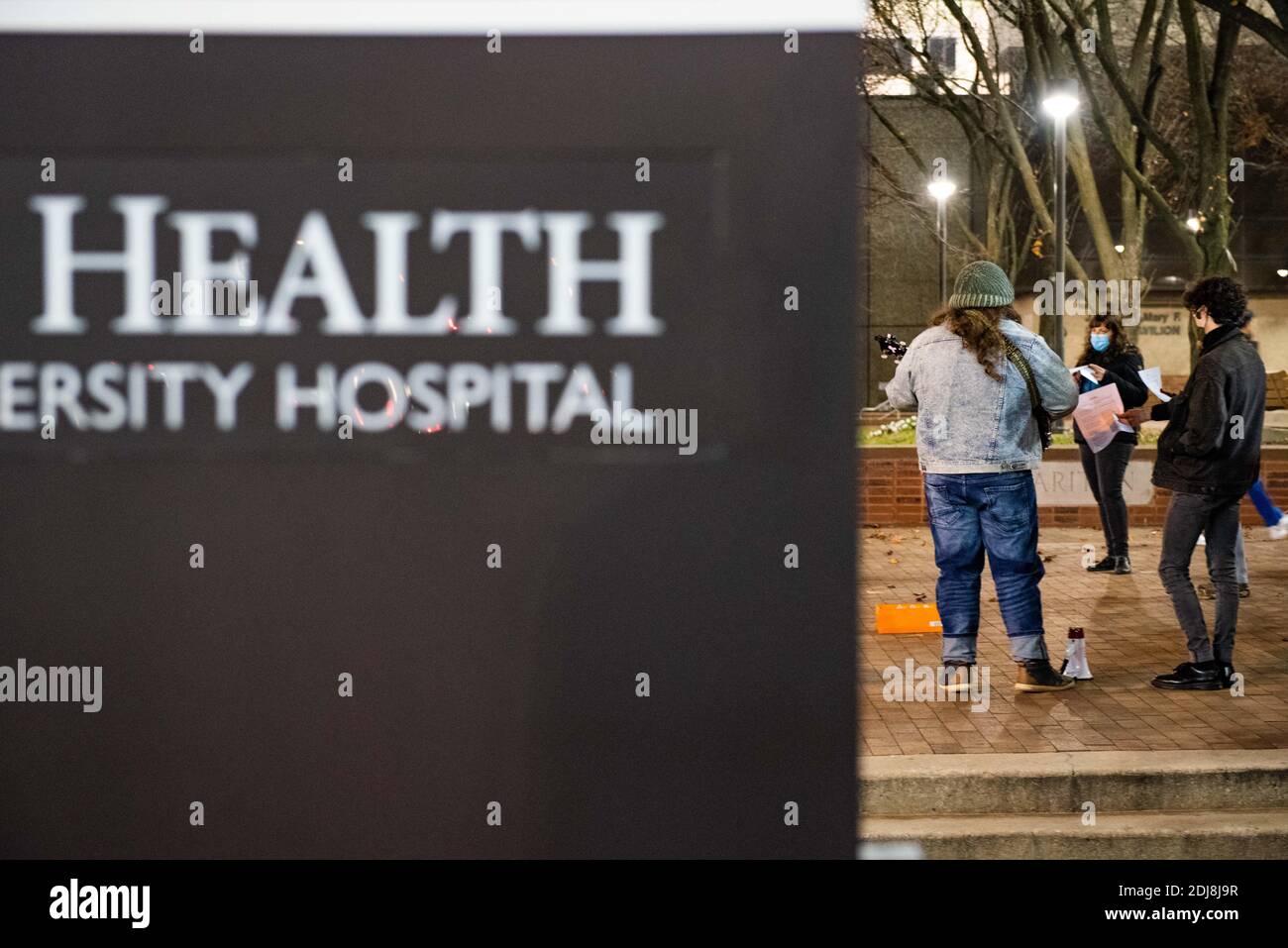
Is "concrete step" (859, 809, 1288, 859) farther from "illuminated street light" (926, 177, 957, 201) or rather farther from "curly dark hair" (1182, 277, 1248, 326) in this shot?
"illuminated street light" (926, 177, 957, 201)

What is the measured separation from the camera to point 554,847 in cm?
266

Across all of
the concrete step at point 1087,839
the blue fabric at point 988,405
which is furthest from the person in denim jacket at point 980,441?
the concrete step at point 1087,839

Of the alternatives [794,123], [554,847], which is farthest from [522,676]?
[794,123]

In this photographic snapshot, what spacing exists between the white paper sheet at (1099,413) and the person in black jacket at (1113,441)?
2.07 m

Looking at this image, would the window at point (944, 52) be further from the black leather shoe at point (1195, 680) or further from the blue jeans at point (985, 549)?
the blue jeans at point (985, 549)

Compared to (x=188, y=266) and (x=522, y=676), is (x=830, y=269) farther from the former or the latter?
(x=188, y=266)

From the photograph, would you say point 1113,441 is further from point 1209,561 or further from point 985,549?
point 985,549

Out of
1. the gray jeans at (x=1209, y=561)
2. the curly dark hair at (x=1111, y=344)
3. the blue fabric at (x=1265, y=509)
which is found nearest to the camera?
the gray jeans at (x=1209, y=561)

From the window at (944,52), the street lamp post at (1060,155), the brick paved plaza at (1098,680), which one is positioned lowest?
the brick paved plaza at (1098,680)

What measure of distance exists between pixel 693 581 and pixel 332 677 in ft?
2.30

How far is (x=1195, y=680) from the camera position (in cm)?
630

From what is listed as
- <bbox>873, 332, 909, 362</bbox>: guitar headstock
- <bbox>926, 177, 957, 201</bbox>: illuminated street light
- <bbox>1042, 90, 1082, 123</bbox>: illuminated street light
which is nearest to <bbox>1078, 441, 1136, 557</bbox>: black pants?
<bbox>873, 332, 909, 362</bbox>: guitar headstock

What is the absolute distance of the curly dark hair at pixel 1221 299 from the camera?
6.14 metres
